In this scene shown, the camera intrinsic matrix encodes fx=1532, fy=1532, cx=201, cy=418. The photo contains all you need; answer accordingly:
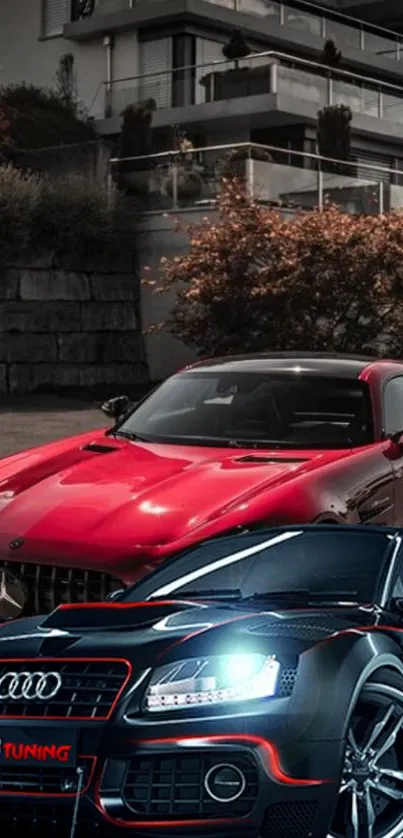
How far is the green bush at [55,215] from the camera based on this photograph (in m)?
25.1

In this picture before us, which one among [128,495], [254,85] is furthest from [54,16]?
[128,495]

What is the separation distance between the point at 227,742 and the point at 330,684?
366 millimetres

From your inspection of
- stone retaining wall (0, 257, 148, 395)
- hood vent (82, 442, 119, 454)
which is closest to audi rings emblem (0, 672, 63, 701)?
hood vent (82, 442, 119, 454)

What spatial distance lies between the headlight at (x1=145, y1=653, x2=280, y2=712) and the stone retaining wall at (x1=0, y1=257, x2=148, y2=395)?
20274 millimetres

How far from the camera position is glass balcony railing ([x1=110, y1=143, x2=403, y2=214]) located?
25.3m

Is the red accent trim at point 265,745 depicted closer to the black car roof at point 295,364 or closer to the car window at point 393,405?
the car window at point 393,405

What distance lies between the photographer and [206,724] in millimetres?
4387

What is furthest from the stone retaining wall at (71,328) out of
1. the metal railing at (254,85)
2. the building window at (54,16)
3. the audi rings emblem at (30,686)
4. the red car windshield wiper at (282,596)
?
the audi rings emblem at (30,686)

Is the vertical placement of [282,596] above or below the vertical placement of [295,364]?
below

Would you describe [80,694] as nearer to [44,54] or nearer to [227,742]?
[227,742]

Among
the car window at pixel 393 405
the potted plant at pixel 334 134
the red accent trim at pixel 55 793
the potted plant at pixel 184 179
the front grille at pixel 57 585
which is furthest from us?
the potted plant at pixel 334 134

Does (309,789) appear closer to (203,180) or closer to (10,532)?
(10,532)

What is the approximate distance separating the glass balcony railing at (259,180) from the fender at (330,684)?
20.5 metres

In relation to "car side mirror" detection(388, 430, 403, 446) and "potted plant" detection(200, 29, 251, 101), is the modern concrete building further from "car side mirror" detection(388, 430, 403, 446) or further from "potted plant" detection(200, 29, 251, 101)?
"car side mirror" detection(388, 430, 403, 446)
